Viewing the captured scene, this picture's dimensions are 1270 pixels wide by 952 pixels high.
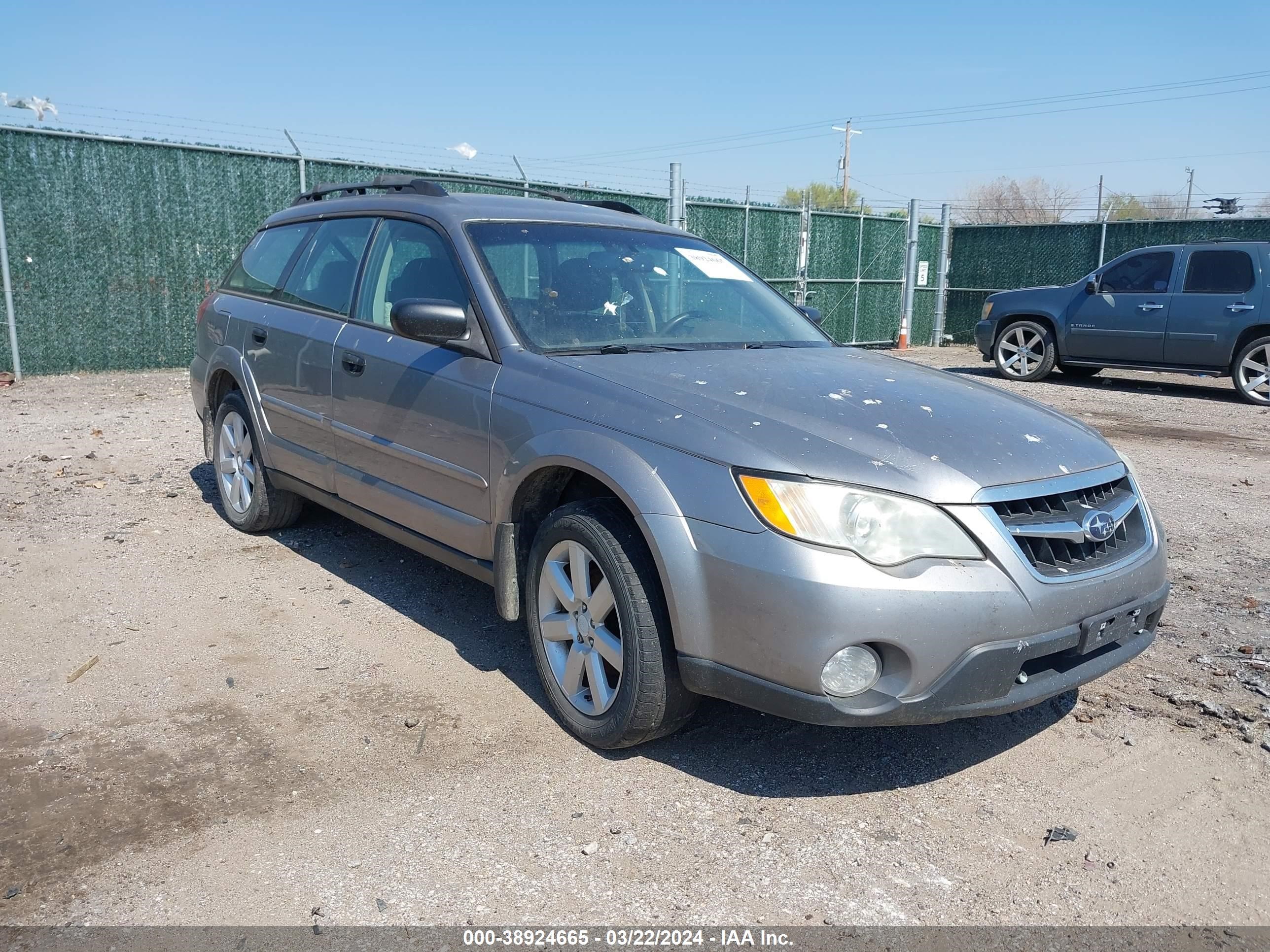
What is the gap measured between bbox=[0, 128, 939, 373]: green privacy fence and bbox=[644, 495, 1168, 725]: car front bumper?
8016mm

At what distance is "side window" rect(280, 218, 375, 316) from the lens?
15.3 feet

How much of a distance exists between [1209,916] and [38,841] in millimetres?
3034

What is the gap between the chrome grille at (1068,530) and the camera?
114 inches

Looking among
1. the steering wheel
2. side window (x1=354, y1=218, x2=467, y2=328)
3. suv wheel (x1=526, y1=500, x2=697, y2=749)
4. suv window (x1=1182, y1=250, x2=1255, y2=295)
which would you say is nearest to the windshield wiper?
the steering wheel

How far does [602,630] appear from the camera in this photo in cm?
323

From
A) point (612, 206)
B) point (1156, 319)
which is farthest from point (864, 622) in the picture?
point (1156, 319)

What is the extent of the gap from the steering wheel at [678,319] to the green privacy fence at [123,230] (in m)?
6.38

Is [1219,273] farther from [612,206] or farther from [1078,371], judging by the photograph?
[612,206]

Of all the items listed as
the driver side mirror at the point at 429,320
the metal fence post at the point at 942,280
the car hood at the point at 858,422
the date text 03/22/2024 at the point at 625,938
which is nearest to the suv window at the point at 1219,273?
the metal fence post at the point at 942,280

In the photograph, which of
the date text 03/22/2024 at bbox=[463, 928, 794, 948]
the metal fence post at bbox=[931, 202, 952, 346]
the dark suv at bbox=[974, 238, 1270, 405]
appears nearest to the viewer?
the date text 03/22/2024 at bbox=[463, 928, 794, 948]

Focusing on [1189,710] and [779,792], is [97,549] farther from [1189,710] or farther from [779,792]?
[1189,710]

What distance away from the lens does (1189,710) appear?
3650 millimetres

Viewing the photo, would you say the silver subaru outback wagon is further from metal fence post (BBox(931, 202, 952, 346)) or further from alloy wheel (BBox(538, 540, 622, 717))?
metal fence post (BBox(931, 202, 952, 346))

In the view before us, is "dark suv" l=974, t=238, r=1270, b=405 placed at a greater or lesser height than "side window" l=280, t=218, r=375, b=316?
lesser
